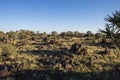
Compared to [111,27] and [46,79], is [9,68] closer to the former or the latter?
[46,79]

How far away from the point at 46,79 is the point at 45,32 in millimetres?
35724

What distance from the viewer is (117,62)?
2262 centimetres

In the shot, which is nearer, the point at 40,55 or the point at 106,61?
the point at 106,61

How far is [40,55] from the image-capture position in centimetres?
2459

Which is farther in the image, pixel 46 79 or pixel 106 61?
pixel 106 61

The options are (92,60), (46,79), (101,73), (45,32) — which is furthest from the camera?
(45,32)

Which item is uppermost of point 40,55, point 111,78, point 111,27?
point 111,27

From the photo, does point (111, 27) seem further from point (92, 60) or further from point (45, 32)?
point (45, 32)

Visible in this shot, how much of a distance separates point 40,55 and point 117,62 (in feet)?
22.5

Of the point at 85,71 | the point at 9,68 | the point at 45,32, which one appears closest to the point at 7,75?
the point at 9,68

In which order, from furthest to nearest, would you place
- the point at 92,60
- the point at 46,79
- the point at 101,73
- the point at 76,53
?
the point at 76,53 < the point at 92,60 < the point at 101,73 < the point at 46,79

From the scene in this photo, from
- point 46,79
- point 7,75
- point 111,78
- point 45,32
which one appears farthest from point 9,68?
point 45,32

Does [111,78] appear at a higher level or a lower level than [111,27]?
lower

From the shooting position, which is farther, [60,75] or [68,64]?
[68,64]
